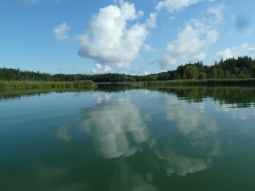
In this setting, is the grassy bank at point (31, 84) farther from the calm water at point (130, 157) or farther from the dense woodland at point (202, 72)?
the calm water at point (130, 157)

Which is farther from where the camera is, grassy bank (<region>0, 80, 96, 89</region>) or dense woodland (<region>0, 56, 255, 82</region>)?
dense woodland (<region>0, 56, 255, 82</region>)

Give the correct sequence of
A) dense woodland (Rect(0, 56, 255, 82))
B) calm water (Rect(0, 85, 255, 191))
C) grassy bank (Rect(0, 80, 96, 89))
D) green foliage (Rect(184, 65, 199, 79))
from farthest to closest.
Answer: green foliage (Rect(184, 65, 199, 79)) < dense woodland (Rect(0, 56, 255, 82)) < grassy bank (Rect(0, 80, 96, 89)) < calm water (Rect(0, 85, 255, 191))

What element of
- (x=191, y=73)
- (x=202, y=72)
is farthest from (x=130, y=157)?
Answer: (x=202, y=72)

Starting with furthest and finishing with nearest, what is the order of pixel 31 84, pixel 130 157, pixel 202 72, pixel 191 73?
pixel 202 72 < pixel 191 73 < pixel 31 84 < pixel 130 157

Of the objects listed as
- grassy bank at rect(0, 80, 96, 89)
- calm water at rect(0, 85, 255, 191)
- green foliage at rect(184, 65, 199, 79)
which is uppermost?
green foliage at rect(184, 65, 199, 79)

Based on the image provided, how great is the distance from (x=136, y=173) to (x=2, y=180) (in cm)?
276

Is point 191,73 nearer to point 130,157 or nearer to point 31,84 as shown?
point 31,84

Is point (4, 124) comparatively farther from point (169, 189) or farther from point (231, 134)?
point (231, 134)

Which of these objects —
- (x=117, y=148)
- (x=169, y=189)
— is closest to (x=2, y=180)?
(x=117, y=148)

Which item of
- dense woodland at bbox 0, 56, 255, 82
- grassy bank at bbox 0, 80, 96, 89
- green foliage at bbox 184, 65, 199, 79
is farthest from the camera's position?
green foliage at bbox 184, 65, 199, 79

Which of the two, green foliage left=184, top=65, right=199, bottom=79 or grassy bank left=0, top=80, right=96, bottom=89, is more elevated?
green foliage left=184, top=65, right=199, bottom=79

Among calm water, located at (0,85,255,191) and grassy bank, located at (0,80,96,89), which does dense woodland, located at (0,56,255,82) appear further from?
calm water, located at (0,85,255,191)

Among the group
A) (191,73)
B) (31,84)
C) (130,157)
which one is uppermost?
(191,73)

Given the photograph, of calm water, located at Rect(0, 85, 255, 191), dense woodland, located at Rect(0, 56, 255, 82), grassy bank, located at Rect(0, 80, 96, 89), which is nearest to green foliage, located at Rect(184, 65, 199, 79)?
dense woodland, located at Rect(0, 56, 255, 82)
